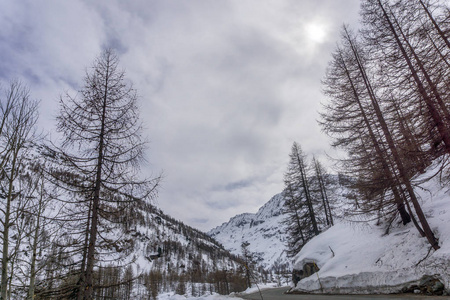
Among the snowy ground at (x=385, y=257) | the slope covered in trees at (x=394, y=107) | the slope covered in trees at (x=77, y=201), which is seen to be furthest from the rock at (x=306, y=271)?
the slope covered in trees at (x=77, y=201)

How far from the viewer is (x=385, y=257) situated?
11195mm

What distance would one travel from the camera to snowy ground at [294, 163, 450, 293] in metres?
9.17

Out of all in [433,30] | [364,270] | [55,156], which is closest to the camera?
[55,156]

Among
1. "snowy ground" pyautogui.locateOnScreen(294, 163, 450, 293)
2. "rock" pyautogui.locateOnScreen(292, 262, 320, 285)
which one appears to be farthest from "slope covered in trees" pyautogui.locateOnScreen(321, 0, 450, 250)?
"rock" pyautogui.locateOnScreen(292, 262, 320, 285)

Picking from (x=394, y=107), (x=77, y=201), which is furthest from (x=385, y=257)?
(x=77, y=201)

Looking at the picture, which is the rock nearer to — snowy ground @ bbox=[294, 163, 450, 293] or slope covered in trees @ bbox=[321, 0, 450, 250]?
snowy ground @ bbox=[294, 163, 450, 293]

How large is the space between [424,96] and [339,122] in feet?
19.2

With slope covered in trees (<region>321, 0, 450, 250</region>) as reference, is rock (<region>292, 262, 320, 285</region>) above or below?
below

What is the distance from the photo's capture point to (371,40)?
416 inches

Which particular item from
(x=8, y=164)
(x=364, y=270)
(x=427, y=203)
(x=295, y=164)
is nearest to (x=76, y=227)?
(x=8, y=164)

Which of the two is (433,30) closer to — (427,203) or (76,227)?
(427,203)

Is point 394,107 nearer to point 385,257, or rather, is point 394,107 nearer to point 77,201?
point 385,257

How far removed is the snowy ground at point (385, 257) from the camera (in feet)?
30.1

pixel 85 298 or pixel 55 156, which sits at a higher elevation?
pixel 55 156
